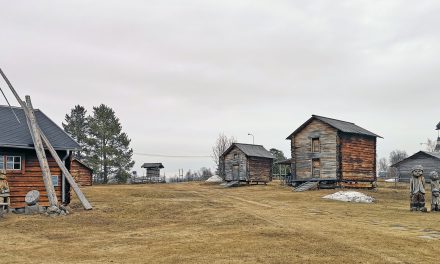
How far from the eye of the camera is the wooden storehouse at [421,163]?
151 feet

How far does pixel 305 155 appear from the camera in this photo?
4100 centimetres

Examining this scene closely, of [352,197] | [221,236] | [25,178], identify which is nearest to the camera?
[221,236]

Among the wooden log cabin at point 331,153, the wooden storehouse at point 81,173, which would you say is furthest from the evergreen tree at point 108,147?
the wooden log cabin at point 331,153

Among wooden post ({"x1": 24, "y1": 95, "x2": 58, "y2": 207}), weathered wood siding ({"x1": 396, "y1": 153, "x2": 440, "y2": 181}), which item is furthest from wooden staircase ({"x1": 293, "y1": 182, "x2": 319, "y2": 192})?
wooden post ({"x1": 24, "y1": 95, "x2": 58, "y2": 207})

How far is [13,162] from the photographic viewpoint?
72.1 feet

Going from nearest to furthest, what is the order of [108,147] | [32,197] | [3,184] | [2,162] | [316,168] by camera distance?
1. [3,184]
2. [32,197]
3. [2,162]
4. [316,168]
5. [108,147]

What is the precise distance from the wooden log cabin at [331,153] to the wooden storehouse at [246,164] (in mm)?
9298

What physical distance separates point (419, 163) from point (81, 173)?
41651 millimetres

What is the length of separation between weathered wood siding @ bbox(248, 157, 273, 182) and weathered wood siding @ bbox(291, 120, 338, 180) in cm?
992

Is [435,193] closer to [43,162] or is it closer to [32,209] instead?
[43,162]

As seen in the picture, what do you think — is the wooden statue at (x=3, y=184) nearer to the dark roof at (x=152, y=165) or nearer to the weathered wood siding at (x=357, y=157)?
the weathered wood siding at (x=357, y=157)

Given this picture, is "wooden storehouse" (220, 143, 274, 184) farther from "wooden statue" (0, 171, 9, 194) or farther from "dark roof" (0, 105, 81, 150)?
"wooden statue" (0, 171, 9, 194)

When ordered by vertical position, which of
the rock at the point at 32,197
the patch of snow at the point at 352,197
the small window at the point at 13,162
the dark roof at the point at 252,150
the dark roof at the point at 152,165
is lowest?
the patch of snow at the point at 352,197

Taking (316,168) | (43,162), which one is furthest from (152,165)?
(43,162)
